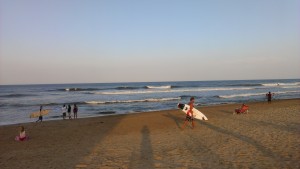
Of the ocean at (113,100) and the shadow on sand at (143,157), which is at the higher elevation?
the shadow on sand at (143,157)

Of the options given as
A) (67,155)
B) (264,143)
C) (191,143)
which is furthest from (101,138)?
(264,143)

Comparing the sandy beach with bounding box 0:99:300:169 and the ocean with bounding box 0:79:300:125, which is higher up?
the sandy beach with bounding box 0:99:300:169

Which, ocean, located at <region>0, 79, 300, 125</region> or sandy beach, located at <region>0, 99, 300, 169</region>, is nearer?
sandy beach, located at <region>0, 99, 300, 169</region>

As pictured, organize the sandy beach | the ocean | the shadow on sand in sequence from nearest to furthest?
the shadow on sand → the sandy beach → the ocean

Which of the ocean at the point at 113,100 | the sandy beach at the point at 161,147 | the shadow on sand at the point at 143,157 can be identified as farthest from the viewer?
the ocean at the point at 113,100

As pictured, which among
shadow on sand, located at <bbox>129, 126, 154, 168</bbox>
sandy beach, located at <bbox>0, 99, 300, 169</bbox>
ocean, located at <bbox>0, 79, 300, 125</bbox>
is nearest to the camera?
shadow on sand, located at <bbox>129, 126, 154, 168</bbox>

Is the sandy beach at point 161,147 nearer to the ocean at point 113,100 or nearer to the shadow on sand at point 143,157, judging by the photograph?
the shadow on sand at point 143,157

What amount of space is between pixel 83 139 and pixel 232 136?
6.68m

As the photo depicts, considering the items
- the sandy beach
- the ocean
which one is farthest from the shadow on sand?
the ocean

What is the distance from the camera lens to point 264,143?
10.8 meters

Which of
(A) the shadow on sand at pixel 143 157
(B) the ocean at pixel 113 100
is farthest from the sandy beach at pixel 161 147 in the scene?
(B) the ocean at pixel 113 100

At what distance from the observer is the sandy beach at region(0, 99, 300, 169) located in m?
8.70

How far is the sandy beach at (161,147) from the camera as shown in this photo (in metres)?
8.70

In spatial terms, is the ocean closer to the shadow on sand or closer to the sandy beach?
the sandy beach
